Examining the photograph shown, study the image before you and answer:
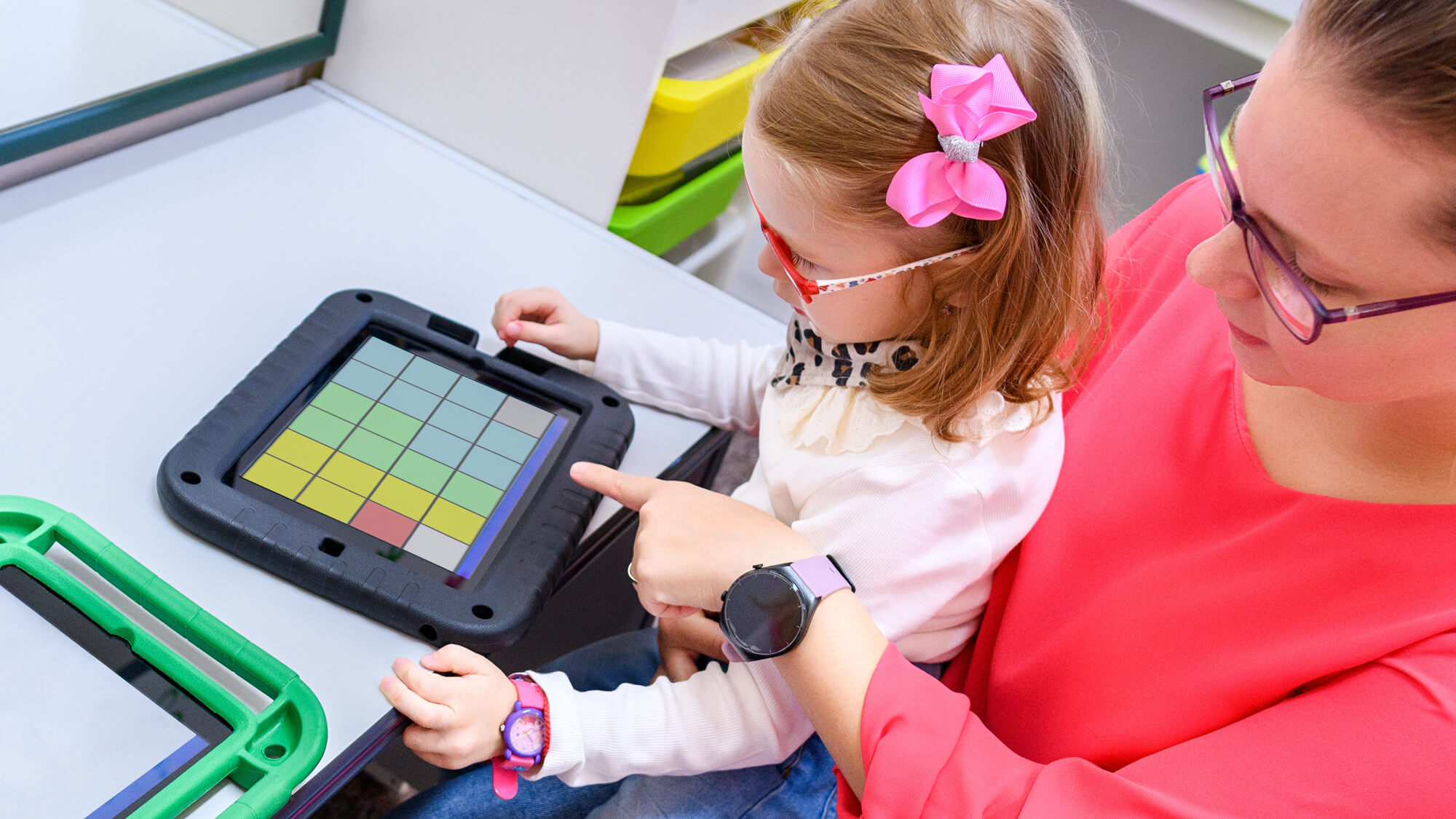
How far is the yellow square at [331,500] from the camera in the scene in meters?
0.70

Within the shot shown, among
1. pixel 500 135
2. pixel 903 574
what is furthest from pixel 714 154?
pixel 903 574

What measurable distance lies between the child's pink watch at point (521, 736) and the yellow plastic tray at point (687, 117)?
0.67 m

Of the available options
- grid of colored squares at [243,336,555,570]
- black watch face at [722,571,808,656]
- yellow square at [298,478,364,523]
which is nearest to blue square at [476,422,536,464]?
grid of colored squares at [243,336,555,570]

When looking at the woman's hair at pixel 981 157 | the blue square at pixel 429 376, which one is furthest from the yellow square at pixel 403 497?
the woman's hair at pixel 981 157

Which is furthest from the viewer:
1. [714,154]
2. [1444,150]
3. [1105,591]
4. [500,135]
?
[714,154]

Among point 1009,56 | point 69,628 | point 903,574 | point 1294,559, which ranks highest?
point 1009,56

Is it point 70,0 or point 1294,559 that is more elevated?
point 1294,559

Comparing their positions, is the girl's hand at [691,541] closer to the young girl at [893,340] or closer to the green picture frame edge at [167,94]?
the young girl at [893,340]

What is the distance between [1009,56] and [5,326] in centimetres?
72

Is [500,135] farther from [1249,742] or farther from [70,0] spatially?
[1249,742]

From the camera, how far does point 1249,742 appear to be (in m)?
0.57

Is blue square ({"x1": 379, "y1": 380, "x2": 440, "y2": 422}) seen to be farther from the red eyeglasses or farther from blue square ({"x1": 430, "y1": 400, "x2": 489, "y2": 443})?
the red eyeglasses

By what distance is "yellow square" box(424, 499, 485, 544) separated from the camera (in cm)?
71

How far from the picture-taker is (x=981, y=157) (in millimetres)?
649
